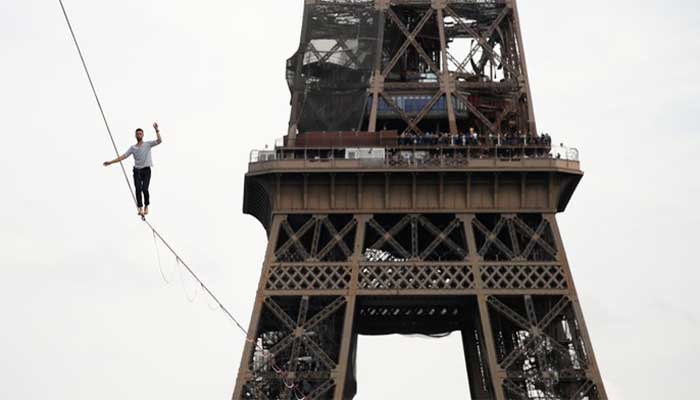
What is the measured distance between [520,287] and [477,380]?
34.1ft

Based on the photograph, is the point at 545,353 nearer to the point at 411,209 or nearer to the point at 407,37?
the point at 411,209

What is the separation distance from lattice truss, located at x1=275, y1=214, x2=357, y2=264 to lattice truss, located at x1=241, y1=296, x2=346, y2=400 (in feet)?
4.73

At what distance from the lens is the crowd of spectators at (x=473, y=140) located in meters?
76.7

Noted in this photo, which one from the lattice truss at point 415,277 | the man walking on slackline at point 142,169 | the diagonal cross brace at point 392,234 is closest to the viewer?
the man walking on slackline at point 142,169

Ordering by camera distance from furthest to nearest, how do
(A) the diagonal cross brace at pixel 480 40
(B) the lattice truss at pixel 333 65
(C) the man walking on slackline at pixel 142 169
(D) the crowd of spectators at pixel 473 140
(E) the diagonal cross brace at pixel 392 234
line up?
(A) the diagonal cross brace at pixel 480 40, (B) the lattice truss at pixel 333 65, (D) the crowd of spectators at pixel 473 140, (E) the diagonal cross brace at pixel 392 234, (C) the man walking on slackline at pixel 142 169

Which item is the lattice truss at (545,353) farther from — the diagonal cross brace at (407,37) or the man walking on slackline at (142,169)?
the man walking on slackline at (142,169)

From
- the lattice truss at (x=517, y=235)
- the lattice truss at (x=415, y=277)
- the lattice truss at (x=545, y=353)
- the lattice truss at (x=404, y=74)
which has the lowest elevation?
the lattice truss at (x=545, y=353)

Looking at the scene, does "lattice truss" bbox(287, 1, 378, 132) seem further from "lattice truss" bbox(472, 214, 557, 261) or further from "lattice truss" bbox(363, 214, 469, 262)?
"lattice truss" bbox(472, 214, 557, 261)

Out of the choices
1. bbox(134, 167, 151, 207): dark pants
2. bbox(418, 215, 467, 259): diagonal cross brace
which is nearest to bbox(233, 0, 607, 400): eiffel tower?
bbox(418, 215, 467, 259): diagonal cross brace

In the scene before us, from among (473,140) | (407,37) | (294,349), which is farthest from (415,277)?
(407,37)

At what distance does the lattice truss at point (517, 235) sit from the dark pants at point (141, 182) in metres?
33.8

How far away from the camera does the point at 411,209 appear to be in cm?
7581

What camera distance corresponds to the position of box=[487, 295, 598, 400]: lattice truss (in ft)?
234

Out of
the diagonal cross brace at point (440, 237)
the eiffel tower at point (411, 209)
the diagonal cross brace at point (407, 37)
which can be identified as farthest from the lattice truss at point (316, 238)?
the diagonal cross brace at point (407, 37)
